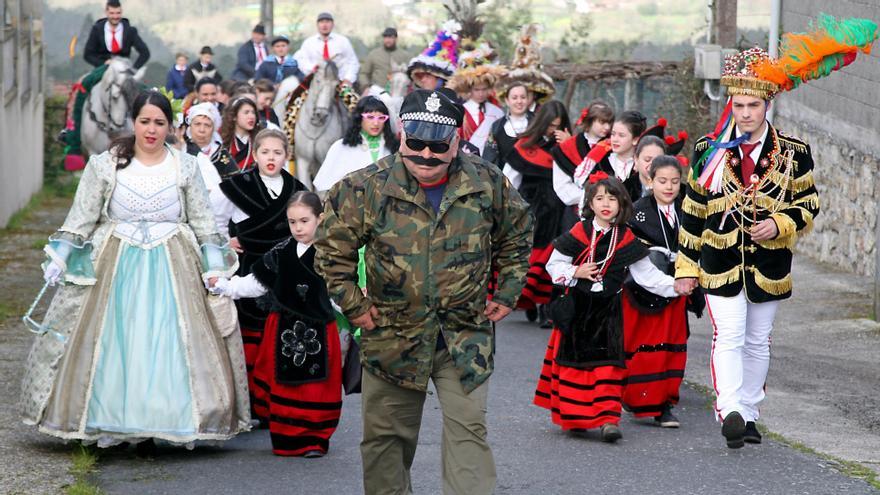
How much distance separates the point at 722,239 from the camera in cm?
822

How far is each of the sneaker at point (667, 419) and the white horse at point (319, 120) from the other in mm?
8519

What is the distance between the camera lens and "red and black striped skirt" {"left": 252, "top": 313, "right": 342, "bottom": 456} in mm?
A: 8141

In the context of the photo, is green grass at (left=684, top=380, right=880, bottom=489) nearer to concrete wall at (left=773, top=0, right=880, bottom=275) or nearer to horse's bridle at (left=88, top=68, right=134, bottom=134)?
concrete wall at (left=773, top=0, right=880, bottom=275)

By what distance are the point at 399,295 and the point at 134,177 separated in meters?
2.25

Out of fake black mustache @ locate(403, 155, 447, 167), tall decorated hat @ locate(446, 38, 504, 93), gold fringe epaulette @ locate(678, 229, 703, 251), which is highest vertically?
fake black mustache @ locate(403, 155, 447, 167)

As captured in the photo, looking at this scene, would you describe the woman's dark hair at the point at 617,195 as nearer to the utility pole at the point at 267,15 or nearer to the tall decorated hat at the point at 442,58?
the tall decorated hat at the point at 442,58

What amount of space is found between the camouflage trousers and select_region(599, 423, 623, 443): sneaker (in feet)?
6.82

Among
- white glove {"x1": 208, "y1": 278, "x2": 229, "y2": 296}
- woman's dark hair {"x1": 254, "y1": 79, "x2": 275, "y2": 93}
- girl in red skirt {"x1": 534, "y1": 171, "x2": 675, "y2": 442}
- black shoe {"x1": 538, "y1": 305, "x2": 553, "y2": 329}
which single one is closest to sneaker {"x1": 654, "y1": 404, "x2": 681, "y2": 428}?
girl in red skirt {"x1": 534, "y1": 171, "x2": 675, "y2": 442}

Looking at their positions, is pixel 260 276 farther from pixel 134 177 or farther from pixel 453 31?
pixel 453 31

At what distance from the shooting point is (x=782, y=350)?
37.7ft

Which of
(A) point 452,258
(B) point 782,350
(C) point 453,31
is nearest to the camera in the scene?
(A) point 452,258

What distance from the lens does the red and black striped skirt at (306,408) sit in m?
8.14

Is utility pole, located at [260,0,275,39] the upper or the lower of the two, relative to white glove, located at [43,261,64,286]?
upper

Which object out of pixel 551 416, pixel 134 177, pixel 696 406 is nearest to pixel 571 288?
pixel 551 416
